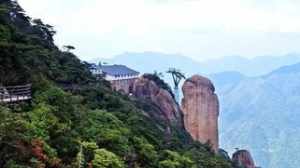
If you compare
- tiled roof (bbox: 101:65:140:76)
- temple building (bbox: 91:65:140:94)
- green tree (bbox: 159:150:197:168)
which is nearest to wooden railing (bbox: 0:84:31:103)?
green tree (bbox: 159:150:197:168)

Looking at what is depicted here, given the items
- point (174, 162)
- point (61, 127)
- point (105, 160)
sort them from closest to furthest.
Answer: point (105, 160), point (61, 127), point (174, 162)

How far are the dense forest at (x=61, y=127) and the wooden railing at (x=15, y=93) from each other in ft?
0.92

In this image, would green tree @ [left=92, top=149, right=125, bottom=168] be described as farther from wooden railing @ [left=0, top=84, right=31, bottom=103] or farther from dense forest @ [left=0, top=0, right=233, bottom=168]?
wooden railing @ [left=0, top=84, right=31, bottom=103]

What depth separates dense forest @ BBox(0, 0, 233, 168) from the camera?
19.6 metres

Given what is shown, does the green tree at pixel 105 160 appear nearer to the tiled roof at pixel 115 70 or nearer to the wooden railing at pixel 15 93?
the wooden railing at pixel 15 93

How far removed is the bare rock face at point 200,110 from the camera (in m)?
62.8

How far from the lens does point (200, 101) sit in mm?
64125

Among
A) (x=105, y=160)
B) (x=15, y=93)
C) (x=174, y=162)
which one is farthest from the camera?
(x=174, y=162)

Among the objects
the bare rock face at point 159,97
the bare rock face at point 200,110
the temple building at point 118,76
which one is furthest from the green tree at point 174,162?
the bare rock face at point 200,110

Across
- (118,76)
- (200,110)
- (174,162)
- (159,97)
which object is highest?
(118,76)

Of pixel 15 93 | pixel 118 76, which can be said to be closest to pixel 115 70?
pixel 118 76

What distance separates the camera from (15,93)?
85.0 ft

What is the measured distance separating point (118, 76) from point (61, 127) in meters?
51.8

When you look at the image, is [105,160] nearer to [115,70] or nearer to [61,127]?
[61,127]
